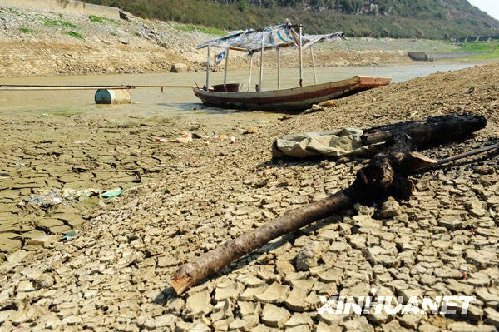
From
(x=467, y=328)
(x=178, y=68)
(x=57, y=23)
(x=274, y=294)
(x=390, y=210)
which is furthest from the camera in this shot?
(x=178, y=68)

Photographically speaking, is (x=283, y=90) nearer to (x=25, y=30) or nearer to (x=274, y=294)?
(x=274, y=294)

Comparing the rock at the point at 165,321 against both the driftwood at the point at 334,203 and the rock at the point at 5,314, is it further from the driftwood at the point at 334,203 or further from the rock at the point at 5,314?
the rock at the point at 5,314

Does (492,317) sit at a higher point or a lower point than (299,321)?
higher

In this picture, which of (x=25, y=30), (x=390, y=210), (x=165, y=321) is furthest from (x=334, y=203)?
(x=25, y=30)

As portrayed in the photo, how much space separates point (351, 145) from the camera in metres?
6.11

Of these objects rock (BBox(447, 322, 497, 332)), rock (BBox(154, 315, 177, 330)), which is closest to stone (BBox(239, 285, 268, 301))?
rock (BBox(154, 315, 177, 330))

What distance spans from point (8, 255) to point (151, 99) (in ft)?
52.2

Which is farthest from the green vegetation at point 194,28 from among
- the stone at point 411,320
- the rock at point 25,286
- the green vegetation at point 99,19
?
the stone at point 411,320

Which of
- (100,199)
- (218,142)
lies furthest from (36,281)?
(218,142)

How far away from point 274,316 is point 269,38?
14.5 metres

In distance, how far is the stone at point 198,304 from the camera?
11.0ft

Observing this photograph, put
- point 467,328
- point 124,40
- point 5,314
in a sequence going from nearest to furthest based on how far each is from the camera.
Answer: point 467,328 → point 5,314 → point 124,40

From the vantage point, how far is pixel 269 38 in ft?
53.3

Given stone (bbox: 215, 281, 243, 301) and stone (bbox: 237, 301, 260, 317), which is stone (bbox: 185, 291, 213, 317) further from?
stone (bbox: 237, 301, 260, 317)
